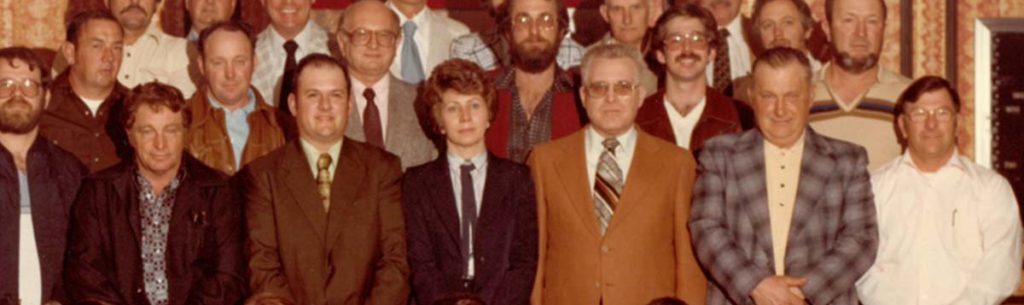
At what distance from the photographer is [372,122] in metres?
6.94

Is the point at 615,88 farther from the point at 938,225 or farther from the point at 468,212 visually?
the point at 938,225

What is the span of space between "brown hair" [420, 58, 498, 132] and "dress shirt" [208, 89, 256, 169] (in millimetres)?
731

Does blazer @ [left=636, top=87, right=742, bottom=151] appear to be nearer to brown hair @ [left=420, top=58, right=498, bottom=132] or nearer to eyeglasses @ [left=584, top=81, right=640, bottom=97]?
eyeglasses @ [left=584, top=81, right=640, bottom=97]

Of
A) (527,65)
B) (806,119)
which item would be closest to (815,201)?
(806,119)

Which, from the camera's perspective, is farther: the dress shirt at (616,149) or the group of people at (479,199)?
the dress shirt at (616,149)

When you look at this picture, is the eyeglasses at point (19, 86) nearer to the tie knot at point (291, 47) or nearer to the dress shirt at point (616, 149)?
the tie knot at point (291, 47)

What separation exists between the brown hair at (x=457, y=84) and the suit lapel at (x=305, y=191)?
19.4 inches

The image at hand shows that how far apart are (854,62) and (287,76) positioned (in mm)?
2172

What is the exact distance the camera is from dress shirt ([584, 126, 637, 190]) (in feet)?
21.3

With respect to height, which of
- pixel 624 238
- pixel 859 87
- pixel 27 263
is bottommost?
pixel 624 238

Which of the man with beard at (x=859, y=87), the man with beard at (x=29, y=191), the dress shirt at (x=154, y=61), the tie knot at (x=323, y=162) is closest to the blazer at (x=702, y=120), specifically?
the man with beard at (x=859, y=87)

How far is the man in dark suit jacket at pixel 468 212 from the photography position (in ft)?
20.6

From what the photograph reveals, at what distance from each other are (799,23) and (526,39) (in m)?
1.21

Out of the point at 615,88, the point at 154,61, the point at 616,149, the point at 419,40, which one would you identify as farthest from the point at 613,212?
the point at 154,61
